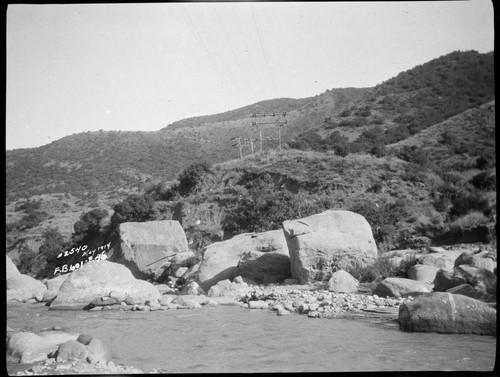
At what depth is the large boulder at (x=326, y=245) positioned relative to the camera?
11.3 m

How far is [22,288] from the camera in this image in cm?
1248

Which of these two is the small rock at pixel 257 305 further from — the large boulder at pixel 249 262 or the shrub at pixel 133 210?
the shrub at pixel 133 210

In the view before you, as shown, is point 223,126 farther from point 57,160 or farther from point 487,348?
point 487,348

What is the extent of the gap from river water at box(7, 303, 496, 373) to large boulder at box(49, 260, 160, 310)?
3.99ft

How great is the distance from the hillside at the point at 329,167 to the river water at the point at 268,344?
7415mm

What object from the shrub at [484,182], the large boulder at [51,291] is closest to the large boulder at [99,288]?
the large boulder at [51,291]

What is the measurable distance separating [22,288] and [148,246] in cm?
395

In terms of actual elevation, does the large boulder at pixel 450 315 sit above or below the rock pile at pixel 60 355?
below

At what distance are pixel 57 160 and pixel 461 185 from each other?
33.4 meters

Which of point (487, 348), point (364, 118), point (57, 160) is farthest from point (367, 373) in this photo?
point (57, 160)

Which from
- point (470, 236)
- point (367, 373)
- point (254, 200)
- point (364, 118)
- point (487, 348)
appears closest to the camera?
point (367, 373)

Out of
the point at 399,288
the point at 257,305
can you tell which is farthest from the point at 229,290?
the point at 399,288

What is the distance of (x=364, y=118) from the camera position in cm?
3319

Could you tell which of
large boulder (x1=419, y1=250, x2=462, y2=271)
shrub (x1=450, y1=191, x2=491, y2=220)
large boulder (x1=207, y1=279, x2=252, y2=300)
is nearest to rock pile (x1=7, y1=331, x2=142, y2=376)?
large boulder (x1=207, y1=279, x2=252, y2=300)
